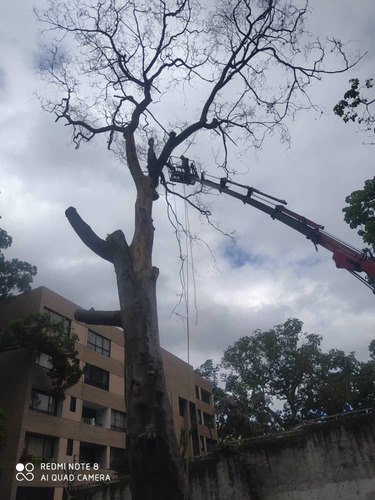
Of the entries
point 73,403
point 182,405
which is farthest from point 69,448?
point 182,405

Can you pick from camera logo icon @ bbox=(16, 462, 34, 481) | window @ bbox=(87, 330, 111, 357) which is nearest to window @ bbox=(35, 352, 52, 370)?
window @ bbox=(87, 330, 111, 357)

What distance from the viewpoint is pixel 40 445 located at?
22219mm

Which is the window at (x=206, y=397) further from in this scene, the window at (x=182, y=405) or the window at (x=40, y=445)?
the window at (x=40, y=445)

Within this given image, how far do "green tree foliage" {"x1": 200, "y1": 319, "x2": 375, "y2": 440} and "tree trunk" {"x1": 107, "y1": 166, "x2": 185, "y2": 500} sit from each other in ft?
96.0

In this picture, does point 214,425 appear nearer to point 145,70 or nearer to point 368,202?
point 368,202

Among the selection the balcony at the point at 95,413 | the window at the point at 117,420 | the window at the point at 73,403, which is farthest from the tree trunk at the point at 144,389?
the window at the point at 117,420

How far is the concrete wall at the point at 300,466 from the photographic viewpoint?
1080 cm

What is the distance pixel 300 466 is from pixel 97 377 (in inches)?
750

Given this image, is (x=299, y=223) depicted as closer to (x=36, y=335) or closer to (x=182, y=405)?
(x=36, y=335)

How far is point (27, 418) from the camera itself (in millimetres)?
21359

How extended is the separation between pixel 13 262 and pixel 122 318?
20343 mm

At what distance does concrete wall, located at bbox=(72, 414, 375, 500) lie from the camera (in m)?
10.8

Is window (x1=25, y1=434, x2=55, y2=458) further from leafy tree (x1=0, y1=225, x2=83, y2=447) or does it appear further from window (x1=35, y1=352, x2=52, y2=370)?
window (x1=35, y1=352, x2=52, y2=370)

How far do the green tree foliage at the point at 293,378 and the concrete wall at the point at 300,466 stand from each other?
20.3 m
